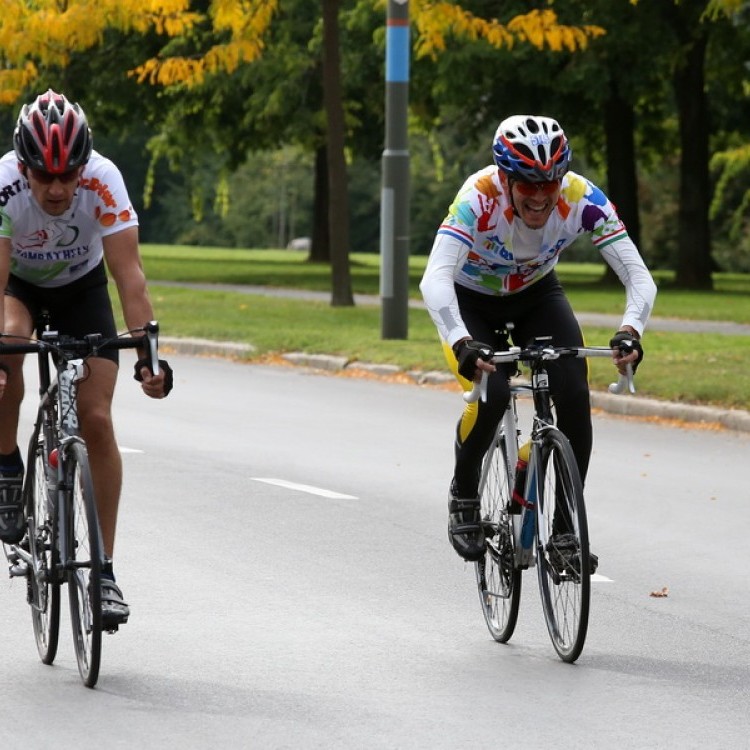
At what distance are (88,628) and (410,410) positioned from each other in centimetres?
869

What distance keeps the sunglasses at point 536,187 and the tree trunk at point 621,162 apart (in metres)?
29.9

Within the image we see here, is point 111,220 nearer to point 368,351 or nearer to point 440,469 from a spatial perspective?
point 440,469

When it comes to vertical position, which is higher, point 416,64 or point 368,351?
point 416,64

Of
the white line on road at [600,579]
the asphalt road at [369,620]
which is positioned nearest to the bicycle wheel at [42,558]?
the asphalt road at [369,620]

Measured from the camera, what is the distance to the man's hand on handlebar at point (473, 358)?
6430 millimetres

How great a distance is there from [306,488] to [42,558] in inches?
166

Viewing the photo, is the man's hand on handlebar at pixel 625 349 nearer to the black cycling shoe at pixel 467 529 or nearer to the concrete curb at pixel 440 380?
the black cycling shoe at pixel 467 529

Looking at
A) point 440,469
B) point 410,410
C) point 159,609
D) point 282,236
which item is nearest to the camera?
point 159,609

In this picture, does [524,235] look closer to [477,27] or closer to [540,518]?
[540,518]

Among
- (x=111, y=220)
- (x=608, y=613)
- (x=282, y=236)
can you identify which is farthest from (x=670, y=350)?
(x=282, y=236)

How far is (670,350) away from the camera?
60.1ft

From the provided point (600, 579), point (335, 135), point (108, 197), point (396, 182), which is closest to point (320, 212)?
point (335, 135)

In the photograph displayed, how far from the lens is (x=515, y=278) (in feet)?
22.9

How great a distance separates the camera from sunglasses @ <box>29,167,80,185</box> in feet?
20.2
